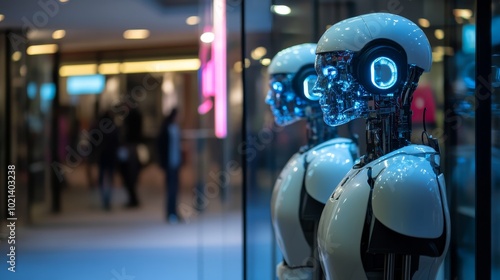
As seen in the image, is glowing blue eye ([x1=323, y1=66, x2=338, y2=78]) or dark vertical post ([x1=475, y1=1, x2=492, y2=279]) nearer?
glowing blue eye ([x1=323, y1=66, x2=338, y2=78])

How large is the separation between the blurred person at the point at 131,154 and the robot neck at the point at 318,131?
7357 mm

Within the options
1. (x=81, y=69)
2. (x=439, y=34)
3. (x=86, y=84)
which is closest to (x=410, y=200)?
(x=439, y=34)

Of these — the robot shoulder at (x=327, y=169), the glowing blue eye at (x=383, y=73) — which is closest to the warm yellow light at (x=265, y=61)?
the robot shoulder at (x=327, y=169)

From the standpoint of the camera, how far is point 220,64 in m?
4.53

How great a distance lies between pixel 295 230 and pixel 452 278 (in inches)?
34.6

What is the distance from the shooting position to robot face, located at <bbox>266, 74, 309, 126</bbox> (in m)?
2.77

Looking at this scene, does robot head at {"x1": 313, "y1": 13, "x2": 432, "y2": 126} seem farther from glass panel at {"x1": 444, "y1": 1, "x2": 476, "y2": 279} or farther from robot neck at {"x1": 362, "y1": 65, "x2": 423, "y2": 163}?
glass panel at {"x1": 444, "y1": 1, "x2": 476, "y2": 279}

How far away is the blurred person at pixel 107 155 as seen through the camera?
31.3ft

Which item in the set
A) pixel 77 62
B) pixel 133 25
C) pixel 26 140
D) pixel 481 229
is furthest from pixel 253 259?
pixel 77 62

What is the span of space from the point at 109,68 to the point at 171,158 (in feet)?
15.7

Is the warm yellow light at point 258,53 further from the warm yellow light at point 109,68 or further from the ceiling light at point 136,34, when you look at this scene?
the warm yellow light at point 109,68

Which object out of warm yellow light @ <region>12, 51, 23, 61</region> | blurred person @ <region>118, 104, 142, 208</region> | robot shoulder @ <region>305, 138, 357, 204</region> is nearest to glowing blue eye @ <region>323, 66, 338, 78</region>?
robot shoulder @ <region>305, 138, 357, 204</region>

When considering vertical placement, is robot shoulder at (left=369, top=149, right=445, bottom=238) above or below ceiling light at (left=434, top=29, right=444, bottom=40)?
below

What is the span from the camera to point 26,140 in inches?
322
